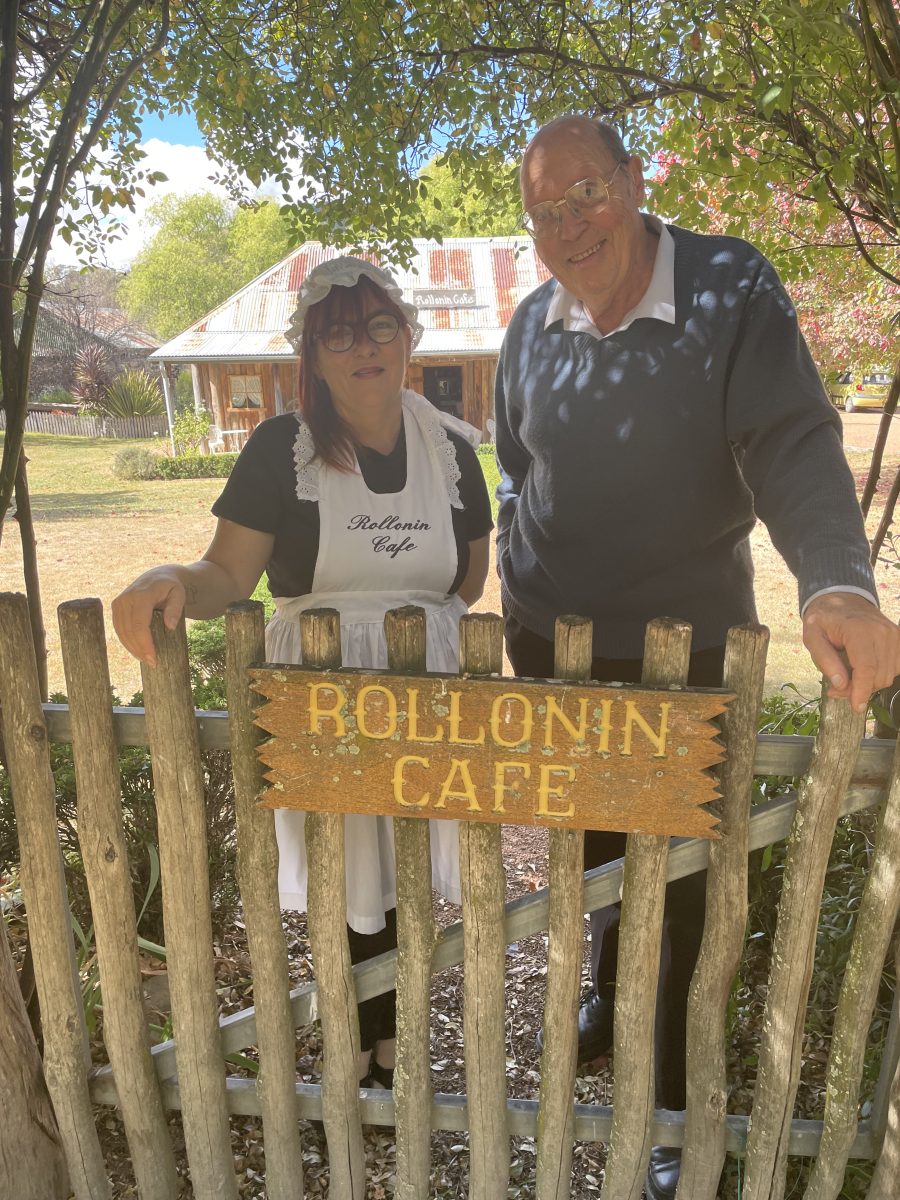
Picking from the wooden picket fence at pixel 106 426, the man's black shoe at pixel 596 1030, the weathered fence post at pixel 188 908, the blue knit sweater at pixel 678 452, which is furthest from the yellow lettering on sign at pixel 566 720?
the wooden picket fence at pixel 106 426

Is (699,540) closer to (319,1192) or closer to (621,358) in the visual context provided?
(621,358)

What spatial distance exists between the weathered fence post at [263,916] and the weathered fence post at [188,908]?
0.09 m

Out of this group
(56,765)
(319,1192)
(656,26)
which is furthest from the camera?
(656,26)

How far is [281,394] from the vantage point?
1956 cm

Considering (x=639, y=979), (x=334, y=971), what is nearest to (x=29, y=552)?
(x=334, y=971)

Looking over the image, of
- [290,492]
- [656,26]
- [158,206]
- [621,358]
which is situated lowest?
[290,492]

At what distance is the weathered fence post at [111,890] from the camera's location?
5.18 ft

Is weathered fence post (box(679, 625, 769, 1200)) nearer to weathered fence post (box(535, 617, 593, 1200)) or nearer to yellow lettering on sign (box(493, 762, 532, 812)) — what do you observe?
weathered fence post (box(535, 617, 593, 1200))

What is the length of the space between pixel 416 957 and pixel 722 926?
58cm

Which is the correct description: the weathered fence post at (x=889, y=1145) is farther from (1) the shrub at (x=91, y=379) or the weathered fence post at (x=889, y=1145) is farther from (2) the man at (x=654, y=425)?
(1) the shrub at (x=91, y=379)

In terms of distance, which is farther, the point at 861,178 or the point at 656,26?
the point at 656,26

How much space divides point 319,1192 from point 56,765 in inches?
63.8

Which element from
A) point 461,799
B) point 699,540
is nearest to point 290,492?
point 461,799

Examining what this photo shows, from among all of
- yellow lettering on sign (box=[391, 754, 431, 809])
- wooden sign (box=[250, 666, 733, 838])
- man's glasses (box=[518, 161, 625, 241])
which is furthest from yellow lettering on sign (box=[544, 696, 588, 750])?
man's glasses (box=[518, 161, 625, 241])
